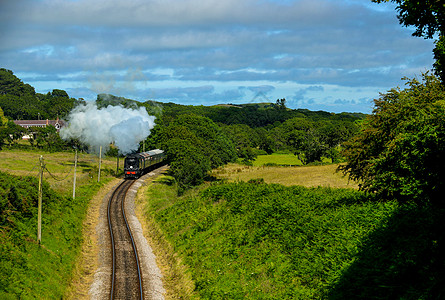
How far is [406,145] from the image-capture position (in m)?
19.5

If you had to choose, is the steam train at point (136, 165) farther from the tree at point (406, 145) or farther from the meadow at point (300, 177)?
the tree at point (406, 145)

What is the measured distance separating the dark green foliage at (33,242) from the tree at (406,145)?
68.9 feet

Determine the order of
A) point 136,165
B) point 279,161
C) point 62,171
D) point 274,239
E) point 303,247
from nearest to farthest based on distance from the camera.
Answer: point 303,247, point 274,239, point 136,165, point 62,171, point 279,161

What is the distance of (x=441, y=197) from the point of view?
1723 cm

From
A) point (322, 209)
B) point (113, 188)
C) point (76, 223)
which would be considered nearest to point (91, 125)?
point (113, 188)

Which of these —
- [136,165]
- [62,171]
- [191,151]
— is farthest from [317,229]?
[62,171]

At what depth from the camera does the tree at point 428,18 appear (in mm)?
17609

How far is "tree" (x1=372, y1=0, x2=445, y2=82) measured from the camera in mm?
17609

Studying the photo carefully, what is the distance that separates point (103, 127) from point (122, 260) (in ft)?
162

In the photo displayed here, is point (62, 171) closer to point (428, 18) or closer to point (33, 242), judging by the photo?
point (33, 242)

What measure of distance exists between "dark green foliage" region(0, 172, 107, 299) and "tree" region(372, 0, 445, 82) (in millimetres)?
24336

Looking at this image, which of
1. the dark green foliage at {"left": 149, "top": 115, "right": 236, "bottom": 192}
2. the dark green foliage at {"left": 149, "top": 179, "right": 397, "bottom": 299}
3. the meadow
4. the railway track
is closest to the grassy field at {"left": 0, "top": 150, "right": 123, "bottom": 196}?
the railway track

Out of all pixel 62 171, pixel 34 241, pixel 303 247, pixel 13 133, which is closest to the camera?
pixel 303 247

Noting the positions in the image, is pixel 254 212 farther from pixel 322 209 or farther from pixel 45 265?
pixel 45 265
